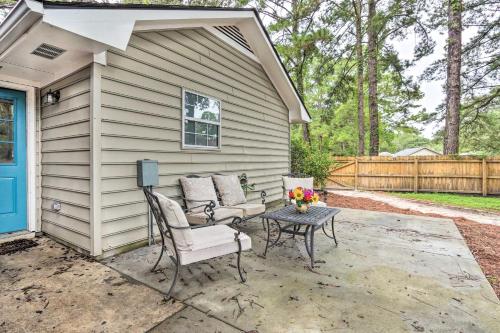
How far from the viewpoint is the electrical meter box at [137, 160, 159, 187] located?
360 centimetres

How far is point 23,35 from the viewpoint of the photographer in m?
2.60

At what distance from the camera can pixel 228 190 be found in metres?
4.80

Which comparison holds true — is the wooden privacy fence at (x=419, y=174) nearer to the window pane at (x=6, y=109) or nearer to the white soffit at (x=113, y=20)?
the white soffit at (x=113, y=20)

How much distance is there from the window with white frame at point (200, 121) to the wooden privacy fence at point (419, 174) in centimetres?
944

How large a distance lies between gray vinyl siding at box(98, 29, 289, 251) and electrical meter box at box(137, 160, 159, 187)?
0.33 ft

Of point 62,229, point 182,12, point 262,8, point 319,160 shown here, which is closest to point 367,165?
point 319,160

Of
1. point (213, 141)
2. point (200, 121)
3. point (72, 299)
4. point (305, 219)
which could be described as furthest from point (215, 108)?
point (72, 299)

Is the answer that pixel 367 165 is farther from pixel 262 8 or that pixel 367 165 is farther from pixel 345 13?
pixel 262 8

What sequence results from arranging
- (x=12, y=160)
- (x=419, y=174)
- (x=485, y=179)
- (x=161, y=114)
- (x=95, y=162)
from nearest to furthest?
(x=95, y=162) < (x=12, y=160) < (x=161, y=114) < (x=485, y=179) < (x=419, y=174)

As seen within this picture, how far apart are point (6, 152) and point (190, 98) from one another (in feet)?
9.50

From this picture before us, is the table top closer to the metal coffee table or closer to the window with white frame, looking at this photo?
the metal coffee table

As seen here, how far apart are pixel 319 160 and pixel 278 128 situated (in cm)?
318

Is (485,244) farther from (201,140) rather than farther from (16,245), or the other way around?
(16,245)

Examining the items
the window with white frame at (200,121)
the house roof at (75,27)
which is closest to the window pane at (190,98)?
the window with white frame at (200,121)
